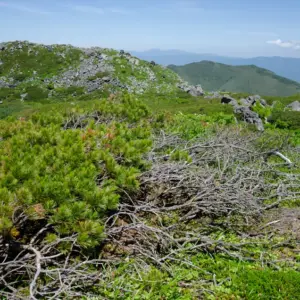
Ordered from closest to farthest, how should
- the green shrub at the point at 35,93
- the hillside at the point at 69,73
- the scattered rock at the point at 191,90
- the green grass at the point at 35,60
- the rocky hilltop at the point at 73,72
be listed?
the green shrub at the point at 35,93 → the hillside at the point at 69,73 → the rocky hilltop at the point at 73,72 → the scattered rock at the point at 191,90 → the green grass at the point at 35,60

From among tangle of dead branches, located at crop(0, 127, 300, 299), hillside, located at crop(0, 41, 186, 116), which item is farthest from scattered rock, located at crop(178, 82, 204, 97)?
tangle of dead branches, located at crop(0, 127, 300, 299)

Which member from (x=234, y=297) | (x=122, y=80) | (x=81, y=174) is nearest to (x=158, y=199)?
(x=81, y=174)

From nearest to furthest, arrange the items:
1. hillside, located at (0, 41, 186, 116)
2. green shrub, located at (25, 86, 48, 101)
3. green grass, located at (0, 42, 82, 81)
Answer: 1. green shrub, located at (25, 86, 48, 101)
2. hillside, located at (0, 41, 186, 116)
3. green grass, located at (0, 42, 82, 81)

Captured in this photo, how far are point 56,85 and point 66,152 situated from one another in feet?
181

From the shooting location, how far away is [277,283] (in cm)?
452

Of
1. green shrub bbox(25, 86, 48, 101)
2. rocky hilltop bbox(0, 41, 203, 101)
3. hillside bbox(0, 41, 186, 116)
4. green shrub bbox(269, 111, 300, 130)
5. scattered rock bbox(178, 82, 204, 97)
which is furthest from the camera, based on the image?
scattered rock bbox(178, 82, 204, 97)

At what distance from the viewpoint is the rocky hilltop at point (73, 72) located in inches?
2186

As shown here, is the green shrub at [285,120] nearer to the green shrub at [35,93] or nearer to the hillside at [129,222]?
the hillside at [129,222]

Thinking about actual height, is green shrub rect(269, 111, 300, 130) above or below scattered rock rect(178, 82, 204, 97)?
above

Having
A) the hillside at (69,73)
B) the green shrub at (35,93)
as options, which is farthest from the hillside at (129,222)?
the hillside at (69,73)

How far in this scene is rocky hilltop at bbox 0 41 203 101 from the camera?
55.5 meters

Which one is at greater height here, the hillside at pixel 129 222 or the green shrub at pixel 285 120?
the hillside at pixel 129 222

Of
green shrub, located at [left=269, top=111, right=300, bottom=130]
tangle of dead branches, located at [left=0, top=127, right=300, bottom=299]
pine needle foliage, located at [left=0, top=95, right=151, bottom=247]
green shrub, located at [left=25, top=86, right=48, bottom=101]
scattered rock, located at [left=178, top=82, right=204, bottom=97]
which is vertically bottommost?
green shrub, located at [left=25, top=86, right=48, bottom=101]

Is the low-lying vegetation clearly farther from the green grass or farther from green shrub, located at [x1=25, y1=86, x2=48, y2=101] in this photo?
the green grass
